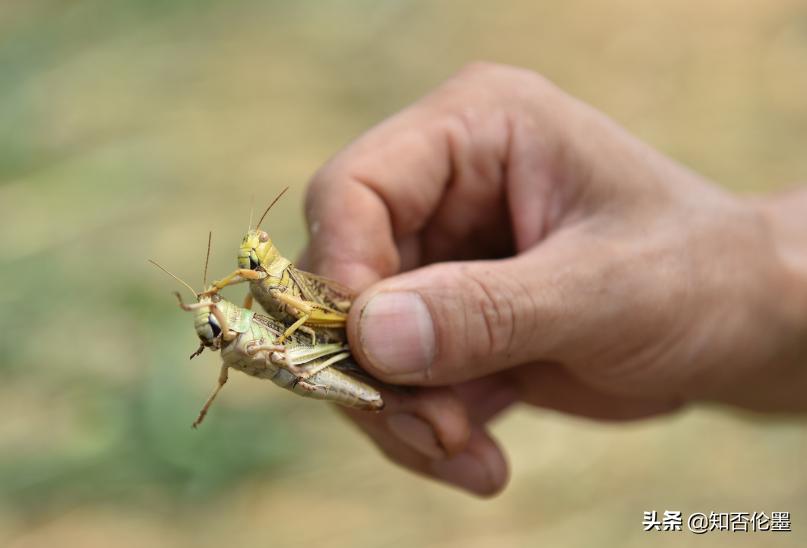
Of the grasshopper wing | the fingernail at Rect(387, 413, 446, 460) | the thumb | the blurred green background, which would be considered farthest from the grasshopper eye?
the blurred green background

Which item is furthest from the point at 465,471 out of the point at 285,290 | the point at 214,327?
the point at 214,327

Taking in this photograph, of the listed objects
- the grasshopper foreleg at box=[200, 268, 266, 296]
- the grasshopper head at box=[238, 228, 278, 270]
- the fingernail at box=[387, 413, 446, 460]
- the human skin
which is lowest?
the fingernail at box=[387, 413, 446, 460]

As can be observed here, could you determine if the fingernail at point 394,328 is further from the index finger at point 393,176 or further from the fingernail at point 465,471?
the fingernail at point 465,471

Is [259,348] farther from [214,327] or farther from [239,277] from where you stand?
[239,277]

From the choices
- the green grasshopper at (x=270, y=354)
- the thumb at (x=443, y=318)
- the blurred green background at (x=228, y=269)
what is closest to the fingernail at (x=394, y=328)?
the thumb at (x=443, y=318)

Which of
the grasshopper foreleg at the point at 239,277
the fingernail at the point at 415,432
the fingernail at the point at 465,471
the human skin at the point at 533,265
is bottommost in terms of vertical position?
the fingernail at the point at 465,471

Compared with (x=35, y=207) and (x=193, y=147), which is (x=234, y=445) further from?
(x=193, y=147)

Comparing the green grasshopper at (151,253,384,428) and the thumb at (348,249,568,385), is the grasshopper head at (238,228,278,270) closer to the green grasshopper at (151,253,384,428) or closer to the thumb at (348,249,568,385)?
the green grasshopper at (151,253,384,428)

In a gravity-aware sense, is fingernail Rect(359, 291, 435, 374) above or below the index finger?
below
